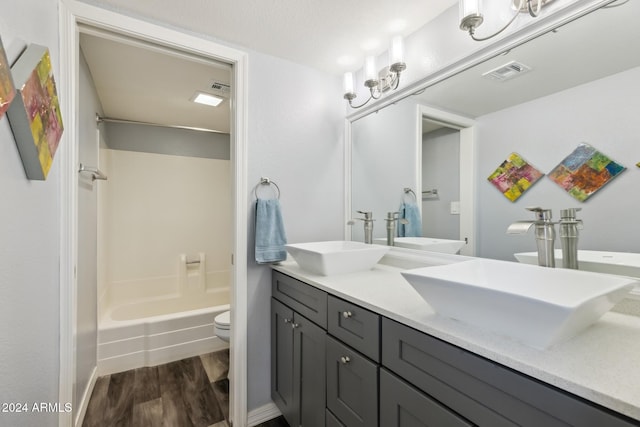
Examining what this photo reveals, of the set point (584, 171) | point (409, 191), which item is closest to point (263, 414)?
point (409, 191)

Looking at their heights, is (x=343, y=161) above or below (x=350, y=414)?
above

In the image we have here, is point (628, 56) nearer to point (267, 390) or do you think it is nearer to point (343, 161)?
point (343, 161)

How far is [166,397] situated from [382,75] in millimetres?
2528

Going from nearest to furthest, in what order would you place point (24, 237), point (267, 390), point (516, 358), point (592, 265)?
point (516, 358) < point (24, 237) < point (592, 265) < point (267, 390)

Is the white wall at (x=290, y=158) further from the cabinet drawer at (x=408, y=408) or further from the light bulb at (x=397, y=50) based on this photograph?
the cabinet drawer at (x=408, y=408)

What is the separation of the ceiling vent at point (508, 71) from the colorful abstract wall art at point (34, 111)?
167 centimetres

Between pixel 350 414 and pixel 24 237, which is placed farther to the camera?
pixel 350 414

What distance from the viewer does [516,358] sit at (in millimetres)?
631

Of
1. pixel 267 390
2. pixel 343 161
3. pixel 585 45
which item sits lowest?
pixel 267 390

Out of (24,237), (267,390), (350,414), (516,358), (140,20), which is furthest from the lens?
(267,390)

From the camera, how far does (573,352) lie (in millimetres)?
658

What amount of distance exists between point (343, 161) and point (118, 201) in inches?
98.3

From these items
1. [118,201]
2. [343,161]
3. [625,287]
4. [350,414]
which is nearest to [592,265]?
[625,287]

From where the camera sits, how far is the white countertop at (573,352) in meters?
0.53
